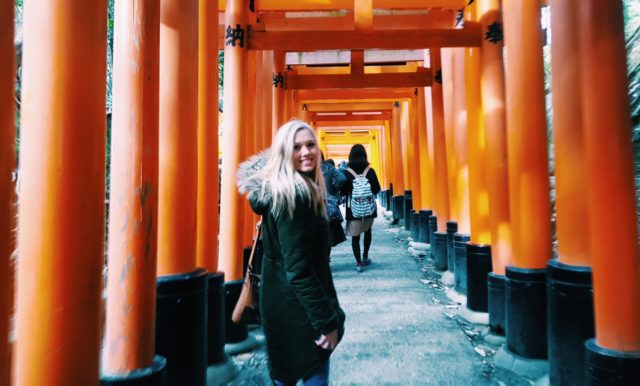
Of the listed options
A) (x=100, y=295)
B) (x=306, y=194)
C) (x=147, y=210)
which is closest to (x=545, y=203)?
(x=306, y=194)

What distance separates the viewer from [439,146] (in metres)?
7.05

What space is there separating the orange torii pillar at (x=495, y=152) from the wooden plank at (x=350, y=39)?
0.28 metres

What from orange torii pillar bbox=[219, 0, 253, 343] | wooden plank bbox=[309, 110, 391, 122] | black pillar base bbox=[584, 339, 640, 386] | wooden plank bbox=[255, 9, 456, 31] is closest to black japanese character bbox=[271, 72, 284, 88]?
wooden plank bbox=[255, 9, 456, 31]

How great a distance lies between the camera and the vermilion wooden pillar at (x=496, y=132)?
12.7 ft

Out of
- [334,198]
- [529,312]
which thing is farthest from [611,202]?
[334,198]

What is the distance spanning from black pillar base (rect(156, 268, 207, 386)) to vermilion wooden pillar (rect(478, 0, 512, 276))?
2647mm

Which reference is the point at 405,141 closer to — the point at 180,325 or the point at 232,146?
the point at 232,146

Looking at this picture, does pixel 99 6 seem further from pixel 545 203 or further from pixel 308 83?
pixel 308 83

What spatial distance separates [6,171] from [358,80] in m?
5.52

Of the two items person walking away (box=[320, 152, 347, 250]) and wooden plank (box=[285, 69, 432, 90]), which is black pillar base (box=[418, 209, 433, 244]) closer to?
wooden plank (box=[285, 69, 432, 90])

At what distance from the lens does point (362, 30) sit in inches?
176

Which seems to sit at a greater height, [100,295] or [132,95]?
[132,95]

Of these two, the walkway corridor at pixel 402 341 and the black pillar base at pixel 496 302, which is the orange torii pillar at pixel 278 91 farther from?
the black pillar base at pixel 496 302

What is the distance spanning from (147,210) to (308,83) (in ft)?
17.4
